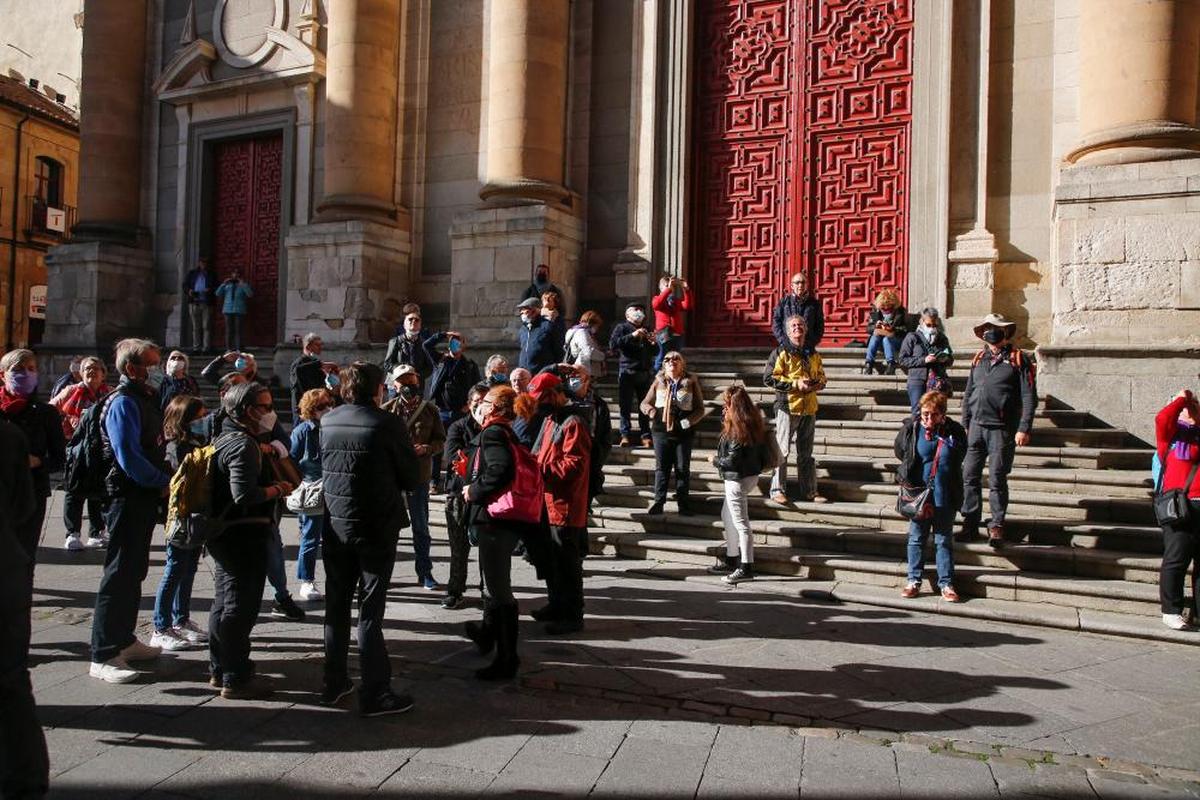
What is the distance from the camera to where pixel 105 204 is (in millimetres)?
17969

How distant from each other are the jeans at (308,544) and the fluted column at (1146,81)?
8.64 meters

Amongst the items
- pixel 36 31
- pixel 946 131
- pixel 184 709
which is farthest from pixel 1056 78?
pixel 36 31

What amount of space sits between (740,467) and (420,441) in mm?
2517

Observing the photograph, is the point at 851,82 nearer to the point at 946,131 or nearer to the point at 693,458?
the point at 946,131

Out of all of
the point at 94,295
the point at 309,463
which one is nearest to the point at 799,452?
the point at 309,463

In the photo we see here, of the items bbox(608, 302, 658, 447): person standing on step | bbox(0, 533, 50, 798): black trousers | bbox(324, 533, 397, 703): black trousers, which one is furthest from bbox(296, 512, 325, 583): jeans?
bbox(608, 302, 658, 447): person standing on step

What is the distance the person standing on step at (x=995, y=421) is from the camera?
7.58 meters

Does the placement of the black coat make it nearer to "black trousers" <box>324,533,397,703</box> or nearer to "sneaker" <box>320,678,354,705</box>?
"black trousers" <box>324,533,397,703</box>

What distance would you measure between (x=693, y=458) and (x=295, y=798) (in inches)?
271

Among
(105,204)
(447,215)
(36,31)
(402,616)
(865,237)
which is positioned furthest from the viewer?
(36,31)

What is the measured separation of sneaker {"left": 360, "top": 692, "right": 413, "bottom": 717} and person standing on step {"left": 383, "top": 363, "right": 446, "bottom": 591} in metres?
2.55

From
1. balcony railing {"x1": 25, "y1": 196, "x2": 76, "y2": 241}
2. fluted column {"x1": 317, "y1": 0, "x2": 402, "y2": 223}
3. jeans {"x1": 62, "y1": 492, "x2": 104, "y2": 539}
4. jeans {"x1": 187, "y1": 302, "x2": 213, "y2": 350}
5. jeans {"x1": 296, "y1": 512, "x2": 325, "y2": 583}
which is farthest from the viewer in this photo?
balcony railing {"x1": 25, "y1": 196, "x2": 76, "y2": 241}

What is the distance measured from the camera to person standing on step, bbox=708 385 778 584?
7.58 m

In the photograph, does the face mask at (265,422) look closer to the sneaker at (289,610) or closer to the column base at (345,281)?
the sneaker at (289,610)
